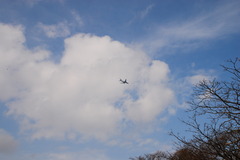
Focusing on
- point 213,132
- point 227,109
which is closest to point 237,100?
point 227,109

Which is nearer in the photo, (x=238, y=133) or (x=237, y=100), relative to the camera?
(x=238, y=133)

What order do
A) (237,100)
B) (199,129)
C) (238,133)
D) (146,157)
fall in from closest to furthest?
(199,129) → (238,133) → (237,100) → (146,157)

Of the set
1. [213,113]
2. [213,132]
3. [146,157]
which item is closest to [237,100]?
[213,113]

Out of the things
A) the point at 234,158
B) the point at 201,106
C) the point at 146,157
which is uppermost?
the point at 146,157

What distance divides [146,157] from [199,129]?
60.0 meters

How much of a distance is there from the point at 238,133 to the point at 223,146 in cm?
193

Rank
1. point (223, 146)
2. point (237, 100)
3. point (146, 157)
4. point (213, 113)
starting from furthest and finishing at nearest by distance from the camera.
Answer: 1. point (146, 157)
2. point (213, 113)
3. point (237, 100)
4. point (223, 146)

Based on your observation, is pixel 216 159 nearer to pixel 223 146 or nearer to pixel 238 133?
pixel 223 146

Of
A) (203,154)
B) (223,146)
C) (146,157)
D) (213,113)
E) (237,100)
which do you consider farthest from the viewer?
(146,157)

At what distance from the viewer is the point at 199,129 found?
555cm

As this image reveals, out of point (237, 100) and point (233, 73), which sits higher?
point (233, 73)

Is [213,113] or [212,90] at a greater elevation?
[212,90]

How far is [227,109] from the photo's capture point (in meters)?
7.32

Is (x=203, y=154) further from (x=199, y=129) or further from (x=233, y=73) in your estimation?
(x=233, y=73)
